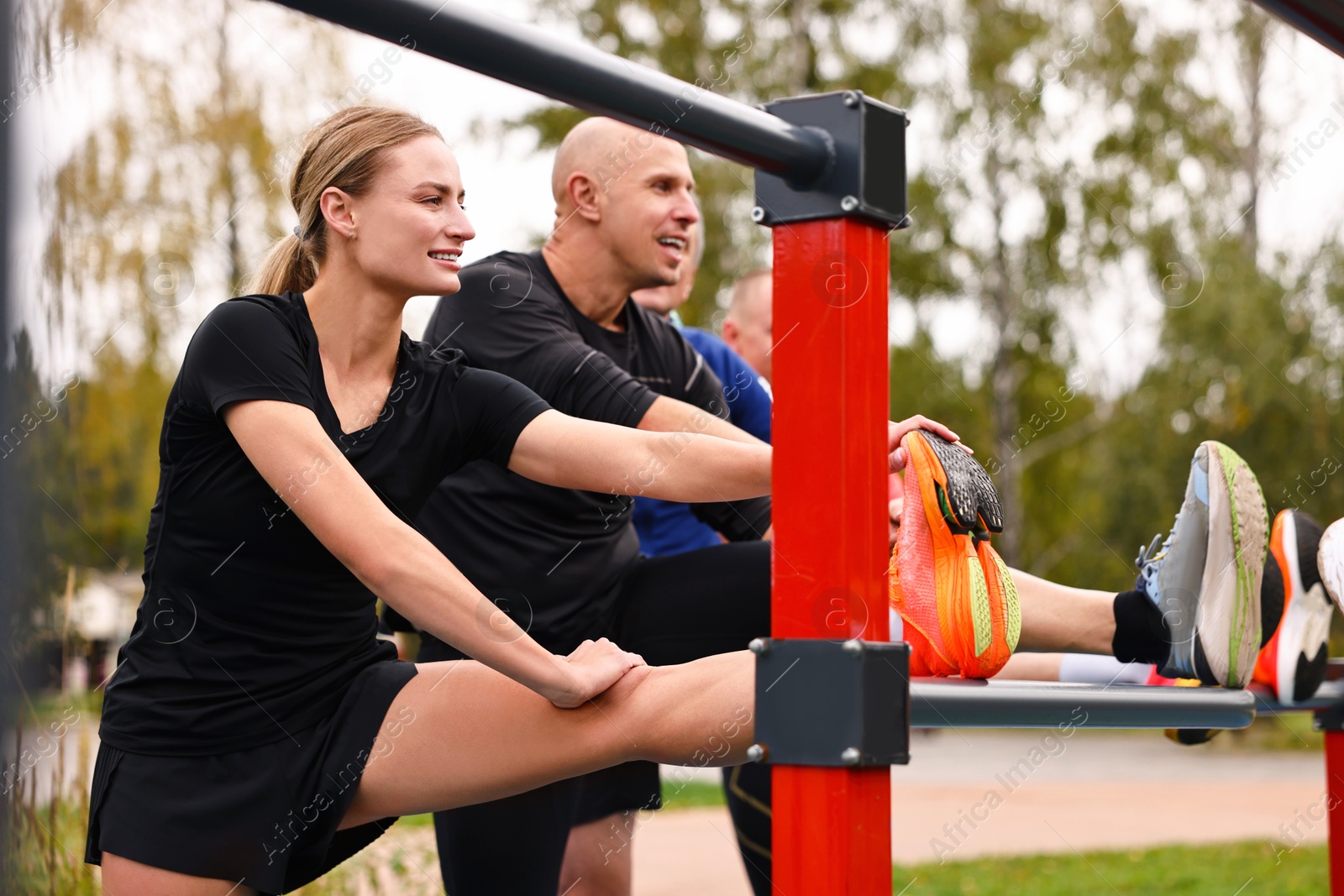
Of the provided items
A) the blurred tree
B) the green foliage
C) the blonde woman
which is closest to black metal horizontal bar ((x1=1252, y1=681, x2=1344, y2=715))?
the blonde woman

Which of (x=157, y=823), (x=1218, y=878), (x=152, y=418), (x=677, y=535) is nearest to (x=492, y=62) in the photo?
(x=157, y=823)

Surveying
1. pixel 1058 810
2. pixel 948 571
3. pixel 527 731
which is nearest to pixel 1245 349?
pixel 1058 810

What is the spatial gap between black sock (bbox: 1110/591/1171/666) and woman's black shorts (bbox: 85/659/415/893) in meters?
1.12

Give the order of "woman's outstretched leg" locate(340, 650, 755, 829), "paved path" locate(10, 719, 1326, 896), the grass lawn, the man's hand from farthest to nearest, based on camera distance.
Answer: "paved path" locate(10, 719, 1326, 896) → the grass lawn → the man's hand → "woman's outstretched leg" locate(340, 650, 755, 829)

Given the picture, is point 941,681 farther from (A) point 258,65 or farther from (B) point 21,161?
(A) point 258,65

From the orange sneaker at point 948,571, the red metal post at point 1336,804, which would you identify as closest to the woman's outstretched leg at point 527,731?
the orange sneaker at point 948,571

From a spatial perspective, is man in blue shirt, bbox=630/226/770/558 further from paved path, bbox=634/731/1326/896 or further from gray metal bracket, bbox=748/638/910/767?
paved path, bbox=634/731/1326/896

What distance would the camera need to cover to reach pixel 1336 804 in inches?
81.4

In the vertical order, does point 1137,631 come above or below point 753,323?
below

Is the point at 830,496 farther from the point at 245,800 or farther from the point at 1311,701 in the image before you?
the point at 1311,701

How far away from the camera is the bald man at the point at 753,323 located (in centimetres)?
339

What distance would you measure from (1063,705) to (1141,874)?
162 inches

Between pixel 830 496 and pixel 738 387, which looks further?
pixel 738 387

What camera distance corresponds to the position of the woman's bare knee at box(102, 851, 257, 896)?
1.33 meters
